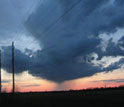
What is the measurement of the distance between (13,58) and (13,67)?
4.75 feet

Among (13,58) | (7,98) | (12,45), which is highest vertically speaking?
(12,45)

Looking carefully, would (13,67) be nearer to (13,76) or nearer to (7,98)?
(13,76)

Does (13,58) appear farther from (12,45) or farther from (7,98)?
(7,98)

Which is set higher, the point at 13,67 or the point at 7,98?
the point at 13,67

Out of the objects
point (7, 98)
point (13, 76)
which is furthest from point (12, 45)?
point (7, 98)

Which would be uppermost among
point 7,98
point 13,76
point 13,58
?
point 13,58

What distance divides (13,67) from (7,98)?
972 centimetres

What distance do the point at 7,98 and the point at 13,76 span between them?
30.9ft

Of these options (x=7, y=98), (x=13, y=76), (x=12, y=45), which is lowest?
(x=7, y=98)

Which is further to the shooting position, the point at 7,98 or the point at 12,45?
the point at 7,98

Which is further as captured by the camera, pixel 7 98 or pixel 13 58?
pixel 7 98

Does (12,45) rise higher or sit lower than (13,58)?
higher

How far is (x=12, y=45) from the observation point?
3331 cm

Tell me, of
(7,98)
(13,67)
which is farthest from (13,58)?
(7,98)
